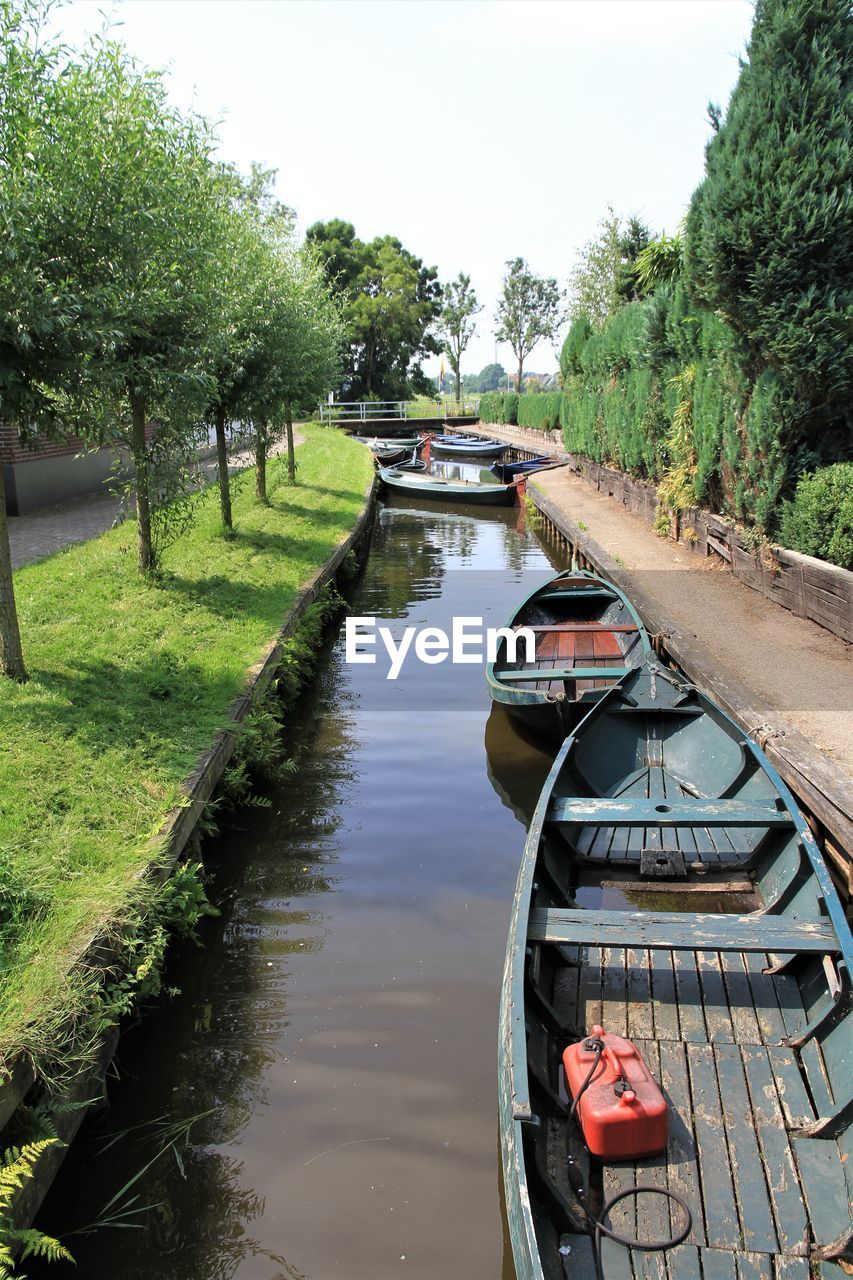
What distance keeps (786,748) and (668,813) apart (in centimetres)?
173

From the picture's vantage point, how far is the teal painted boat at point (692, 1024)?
3.38 m

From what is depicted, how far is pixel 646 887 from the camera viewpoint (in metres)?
6.08

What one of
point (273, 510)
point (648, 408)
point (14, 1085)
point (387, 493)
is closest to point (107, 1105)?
point (14, 1085)

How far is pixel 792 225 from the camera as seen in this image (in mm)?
11203

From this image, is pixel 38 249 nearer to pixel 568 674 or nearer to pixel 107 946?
pixel 107 946

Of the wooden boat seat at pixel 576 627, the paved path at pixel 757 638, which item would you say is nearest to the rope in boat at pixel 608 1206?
the paved path at pixel 757 638

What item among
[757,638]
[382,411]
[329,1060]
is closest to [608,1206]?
[329,1060]

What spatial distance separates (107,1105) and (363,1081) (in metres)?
1.32

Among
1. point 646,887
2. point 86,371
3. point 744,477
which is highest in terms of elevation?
point 86,371

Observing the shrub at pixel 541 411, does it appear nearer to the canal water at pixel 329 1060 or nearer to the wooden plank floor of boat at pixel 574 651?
the wooden plank floor of boat at pixel 574 651

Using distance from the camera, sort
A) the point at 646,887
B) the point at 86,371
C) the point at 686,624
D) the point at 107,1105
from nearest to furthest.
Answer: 1. the point at 107,1105
2. the point at 646,887
3. the point at 86,371
4. the point at 686,624

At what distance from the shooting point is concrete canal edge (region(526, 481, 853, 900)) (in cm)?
607

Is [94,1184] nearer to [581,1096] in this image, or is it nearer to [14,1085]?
[14,1085]

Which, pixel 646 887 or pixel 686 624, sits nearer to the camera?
pixel 646 887
